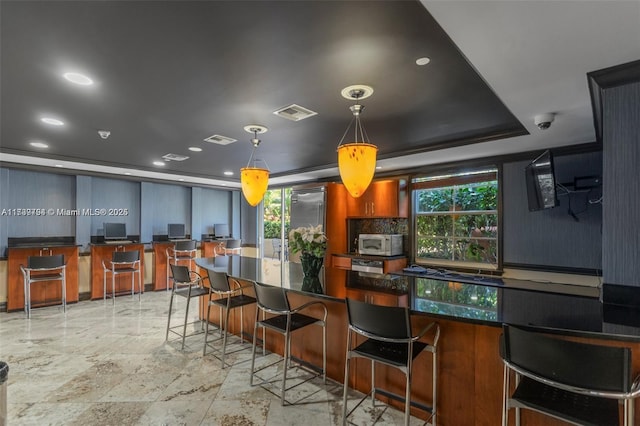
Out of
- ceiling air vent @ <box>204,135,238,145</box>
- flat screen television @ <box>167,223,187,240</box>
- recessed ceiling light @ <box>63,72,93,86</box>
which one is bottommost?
flat screen television @ <box>167,223,187,240</box>

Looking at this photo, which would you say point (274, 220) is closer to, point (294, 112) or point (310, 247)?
point (310, 247)

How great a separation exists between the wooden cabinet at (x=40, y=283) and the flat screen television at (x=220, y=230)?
291 centimetres

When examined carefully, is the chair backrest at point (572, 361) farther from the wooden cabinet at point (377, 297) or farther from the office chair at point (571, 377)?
the wooden cabinet at point (377, 297)

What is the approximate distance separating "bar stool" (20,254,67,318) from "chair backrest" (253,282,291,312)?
14.0 feet

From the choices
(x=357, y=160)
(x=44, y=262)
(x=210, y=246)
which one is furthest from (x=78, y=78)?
(x=210, y=246)

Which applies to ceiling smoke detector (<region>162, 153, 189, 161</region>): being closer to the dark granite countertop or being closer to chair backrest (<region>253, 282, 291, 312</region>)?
the dark granite countertop

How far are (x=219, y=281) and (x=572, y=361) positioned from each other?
275 centimetres

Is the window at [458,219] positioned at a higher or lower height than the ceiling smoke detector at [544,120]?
lower

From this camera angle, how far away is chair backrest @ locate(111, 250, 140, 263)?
18.1 ft

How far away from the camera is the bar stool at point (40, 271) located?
4676mm

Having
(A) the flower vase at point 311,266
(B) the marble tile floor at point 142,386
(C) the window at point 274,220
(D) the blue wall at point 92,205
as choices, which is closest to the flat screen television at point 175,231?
(D) the blue wall at point 92,205

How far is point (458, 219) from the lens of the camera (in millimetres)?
4824

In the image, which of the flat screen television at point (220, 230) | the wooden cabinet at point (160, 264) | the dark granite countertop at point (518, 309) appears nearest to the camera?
the dark granite countertop at point (518, 309)

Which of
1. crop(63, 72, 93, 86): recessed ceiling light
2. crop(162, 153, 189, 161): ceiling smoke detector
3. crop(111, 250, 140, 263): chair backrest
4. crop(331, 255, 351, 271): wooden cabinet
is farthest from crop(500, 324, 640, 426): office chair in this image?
crop(111, 250, 140, 263): chair backrest
